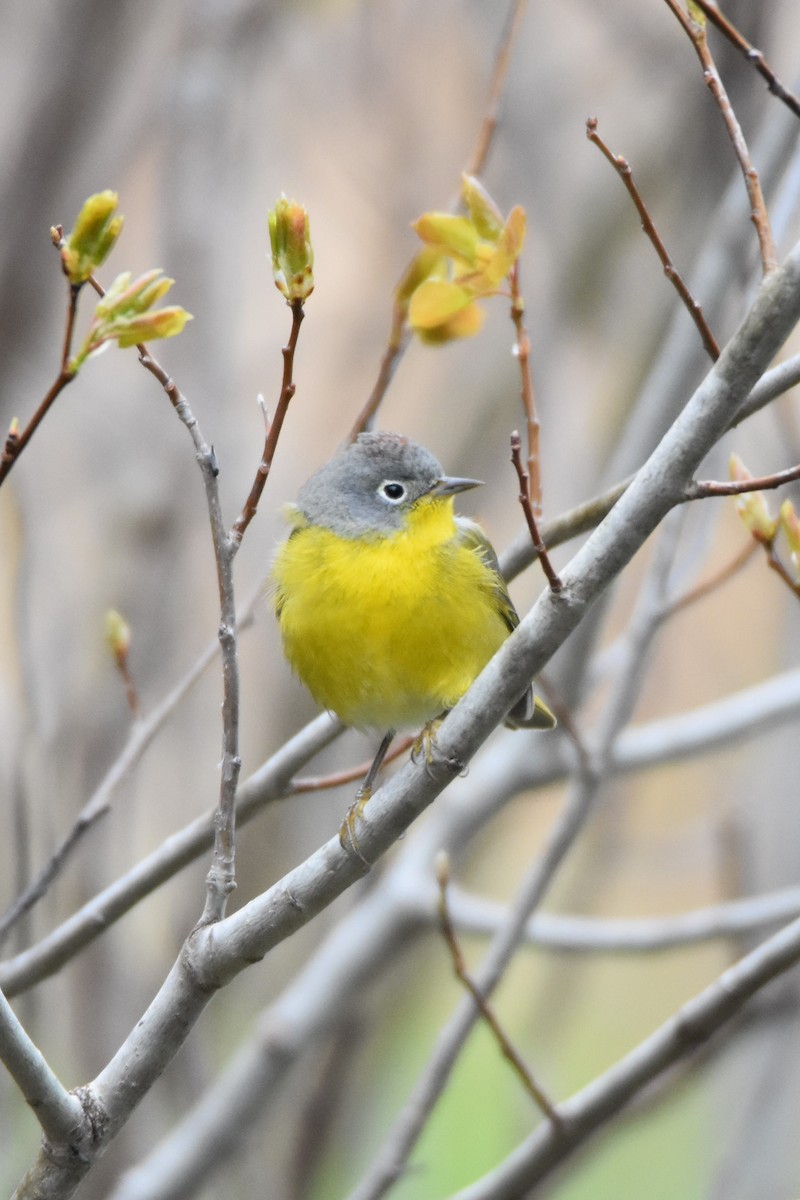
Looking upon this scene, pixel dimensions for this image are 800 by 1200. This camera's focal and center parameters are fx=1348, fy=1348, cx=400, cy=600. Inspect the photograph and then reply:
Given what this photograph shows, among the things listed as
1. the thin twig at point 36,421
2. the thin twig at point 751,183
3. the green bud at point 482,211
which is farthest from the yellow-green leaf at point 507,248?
the thin twig at point 36,421

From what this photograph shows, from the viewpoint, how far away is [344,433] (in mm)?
6855

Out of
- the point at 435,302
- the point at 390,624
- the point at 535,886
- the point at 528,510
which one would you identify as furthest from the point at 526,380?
the point at 535,886

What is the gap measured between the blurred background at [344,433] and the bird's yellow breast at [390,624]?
766mm

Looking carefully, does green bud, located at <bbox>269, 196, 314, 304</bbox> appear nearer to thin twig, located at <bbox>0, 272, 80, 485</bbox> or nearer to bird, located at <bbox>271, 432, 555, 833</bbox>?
thin twig, located at <bbox>0, 272, 80, 485</bbox>

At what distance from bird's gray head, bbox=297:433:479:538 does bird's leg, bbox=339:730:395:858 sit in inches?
24.1

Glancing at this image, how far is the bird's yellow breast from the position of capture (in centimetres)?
352

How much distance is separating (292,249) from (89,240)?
0.34 m

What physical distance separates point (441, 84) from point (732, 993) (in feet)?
20.2

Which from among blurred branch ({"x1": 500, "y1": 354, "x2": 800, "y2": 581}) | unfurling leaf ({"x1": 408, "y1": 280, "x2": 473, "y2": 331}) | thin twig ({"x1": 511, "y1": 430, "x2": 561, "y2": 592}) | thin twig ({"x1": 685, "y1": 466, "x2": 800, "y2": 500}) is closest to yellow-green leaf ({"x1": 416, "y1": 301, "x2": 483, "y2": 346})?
unfurling leaf ({"x1": 408, "y1": 280, "x2": 473, "y2": 331})

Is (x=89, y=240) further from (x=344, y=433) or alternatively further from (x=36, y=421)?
(x=344, y=433)

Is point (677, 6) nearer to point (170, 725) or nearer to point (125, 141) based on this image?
point (170, 725)

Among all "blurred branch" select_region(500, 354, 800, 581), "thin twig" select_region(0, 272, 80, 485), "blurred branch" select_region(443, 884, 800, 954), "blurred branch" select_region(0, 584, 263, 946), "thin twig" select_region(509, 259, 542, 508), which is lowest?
"blurred branch" select_region(443, 884, 800, 954)

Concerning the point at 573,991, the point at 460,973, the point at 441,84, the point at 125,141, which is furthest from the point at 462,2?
the point at 460,973

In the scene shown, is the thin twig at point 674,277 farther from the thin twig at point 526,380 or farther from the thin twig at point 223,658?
the thin twig at point 223,658
